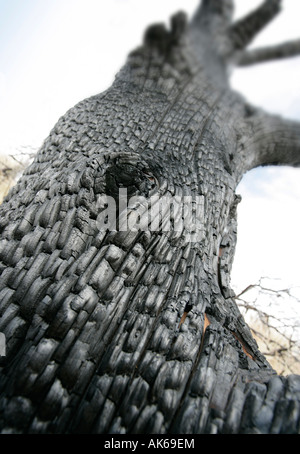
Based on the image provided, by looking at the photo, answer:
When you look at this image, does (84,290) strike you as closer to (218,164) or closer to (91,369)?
(91,369)

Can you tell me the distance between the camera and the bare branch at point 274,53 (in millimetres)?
1210

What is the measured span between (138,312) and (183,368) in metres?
0.24

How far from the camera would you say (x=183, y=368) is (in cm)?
91

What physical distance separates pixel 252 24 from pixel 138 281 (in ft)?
4.10

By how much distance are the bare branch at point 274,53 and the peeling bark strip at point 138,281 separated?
0.09 metres

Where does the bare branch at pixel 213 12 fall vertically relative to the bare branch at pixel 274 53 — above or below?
above

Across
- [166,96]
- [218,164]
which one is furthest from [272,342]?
[166,96]

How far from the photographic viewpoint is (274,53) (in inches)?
48.1
